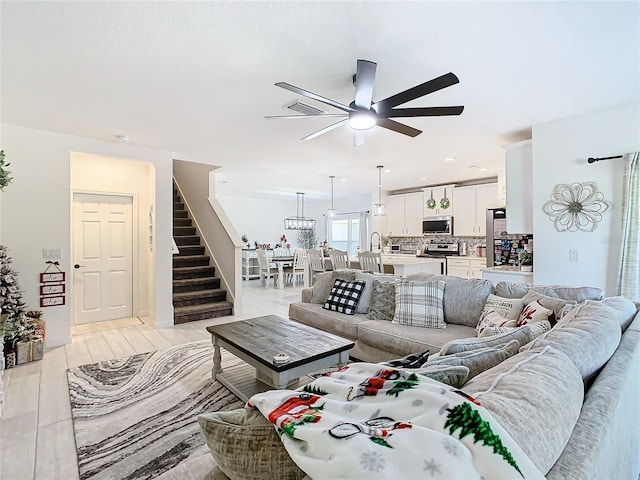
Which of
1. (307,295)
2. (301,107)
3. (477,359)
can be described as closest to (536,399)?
(477,359)

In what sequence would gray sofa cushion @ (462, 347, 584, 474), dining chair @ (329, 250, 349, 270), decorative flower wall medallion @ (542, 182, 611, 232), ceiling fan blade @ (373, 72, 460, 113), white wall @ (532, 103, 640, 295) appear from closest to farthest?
1. gray sofa cushion @ (462, 347, 584, 474)
2. ceiling fan blade @ (373, 72, 460, 113)
3. white wall @ (532, 103, 640, 295)
4. decorative flower wall medallion @ (542, 182, 611, 232)
5. dining chair @ (329, 250, 349, 270)

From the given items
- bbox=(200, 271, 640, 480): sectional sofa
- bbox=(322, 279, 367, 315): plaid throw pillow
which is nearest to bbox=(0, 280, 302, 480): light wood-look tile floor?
bbox=(200, 271, 640, 480): sectional sofa

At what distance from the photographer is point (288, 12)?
1.77 m

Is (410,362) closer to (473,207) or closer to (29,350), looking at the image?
(29,350)

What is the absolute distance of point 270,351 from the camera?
92.2 inches

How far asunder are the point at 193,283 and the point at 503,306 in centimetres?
455

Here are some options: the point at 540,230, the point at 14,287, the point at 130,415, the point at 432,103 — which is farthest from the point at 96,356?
the point at 540,230

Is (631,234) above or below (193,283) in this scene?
above

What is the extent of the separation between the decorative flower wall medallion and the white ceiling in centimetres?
76

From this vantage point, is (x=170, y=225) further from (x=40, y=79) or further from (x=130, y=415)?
(x=130, y=415)

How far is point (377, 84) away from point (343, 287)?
6.74ft

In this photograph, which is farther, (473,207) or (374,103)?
(473,207)

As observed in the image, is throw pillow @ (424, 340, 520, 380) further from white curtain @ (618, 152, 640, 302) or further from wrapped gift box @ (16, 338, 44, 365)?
wrapped gift box @ (16, 338, 44, 365)

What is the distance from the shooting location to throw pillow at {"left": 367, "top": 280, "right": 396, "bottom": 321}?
3.24 m
